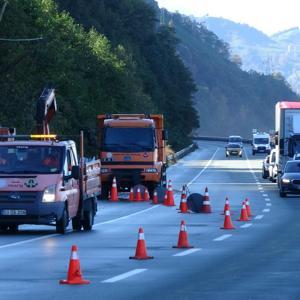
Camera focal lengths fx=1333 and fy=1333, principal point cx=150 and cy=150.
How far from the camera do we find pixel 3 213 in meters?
25.3

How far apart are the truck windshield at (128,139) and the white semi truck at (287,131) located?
904 centimetres

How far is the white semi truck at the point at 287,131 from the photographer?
52.7m

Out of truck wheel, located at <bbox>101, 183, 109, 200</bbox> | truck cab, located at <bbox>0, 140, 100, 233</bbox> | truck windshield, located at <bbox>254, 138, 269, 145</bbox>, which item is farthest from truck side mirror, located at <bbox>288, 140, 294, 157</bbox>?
truck windshield, located at <bbox>254, 138, 269, 145</bbox>

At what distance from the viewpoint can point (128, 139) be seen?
1785 inches

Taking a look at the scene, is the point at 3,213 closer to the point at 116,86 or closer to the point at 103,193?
the point at 103,193

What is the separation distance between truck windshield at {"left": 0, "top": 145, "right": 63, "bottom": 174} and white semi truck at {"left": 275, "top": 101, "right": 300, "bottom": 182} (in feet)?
88.6

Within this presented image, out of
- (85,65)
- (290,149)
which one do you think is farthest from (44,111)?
(85,65)

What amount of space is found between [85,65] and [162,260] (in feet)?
264

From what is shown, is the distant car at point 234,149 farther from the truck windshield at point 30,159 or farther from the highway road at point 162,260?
the truck windshield at point 30,159

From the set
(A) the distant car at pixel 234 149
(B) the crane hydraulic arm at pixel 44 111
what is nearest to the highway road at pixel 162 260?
(B) the crane hydraulic arm at pixel 44 111

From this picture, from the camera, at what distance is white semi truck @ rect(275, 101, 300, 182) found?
A: 52688 millimetres

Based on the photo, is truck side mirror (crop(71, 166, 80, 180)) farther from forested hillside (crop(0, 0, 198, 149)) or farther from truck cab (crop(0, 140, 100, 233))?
forested hillside (crop(0, 0, 198, 149))

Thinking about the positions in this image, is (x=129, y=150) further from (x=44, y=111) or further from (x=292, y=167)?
(x=44, y=111)

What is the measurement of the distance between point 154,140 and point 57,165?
1917cm
